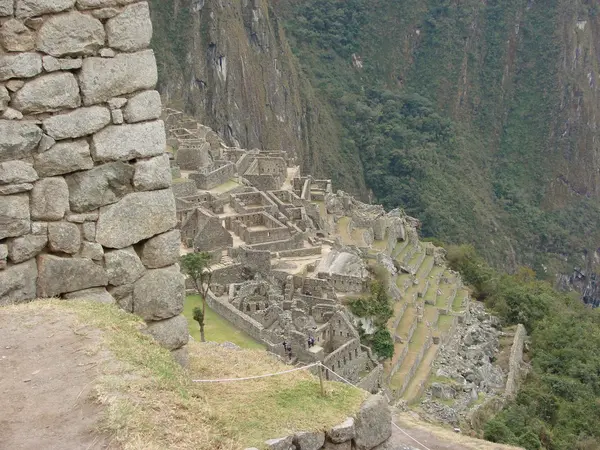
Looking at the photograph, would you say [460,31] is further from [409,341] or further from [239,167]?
[409,341]

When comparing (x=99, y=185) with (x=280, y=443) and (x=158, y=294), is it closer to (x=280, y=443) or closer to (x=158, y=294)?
(x=158, y=294)

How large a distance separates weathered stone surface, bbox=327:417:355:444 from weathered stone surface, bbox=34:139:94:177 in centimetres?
254

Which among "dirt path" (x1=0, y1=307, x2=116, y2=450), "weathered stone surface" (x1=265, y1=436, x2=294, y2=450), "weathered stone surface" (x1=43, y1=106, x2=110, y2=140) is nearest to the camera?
"dirt path" (x1=0, y1=307, x2=116, y2=450)

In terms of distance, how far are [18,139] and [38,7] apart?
91cm

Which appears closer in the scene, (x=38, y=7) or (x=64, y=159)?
(x=38, y=7)

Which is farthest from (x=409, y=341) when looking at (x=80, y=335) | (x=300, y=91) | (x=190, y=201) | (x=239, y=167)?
(x=300, y=91)

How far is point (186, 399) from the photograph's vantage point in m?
5.35

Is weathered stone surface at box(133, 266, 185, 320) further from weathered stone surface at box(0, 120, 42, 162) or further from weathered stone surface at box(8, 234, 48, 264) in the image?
weathered stone surface at box(0, 120, 42, 162)

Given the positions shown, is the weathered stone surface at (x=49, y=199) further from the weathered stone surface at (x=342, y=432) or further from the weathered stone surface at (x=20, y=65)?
the weathered stone surface at (x=342, y=432)

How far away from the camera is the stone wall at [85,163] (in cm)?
589

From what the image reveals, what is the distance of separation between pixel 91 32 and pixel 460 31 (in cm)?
15246

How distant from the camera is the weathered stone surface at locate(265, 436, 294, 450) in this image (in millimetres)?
5418

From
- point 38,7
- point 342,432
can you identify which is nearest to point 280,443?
point 342,432

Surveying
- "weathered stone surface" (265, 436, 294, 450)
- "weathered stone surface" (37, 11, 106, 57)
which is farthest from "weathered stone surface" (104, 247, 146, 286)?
"weathered stone surface" (265, 436, 294, 450)
